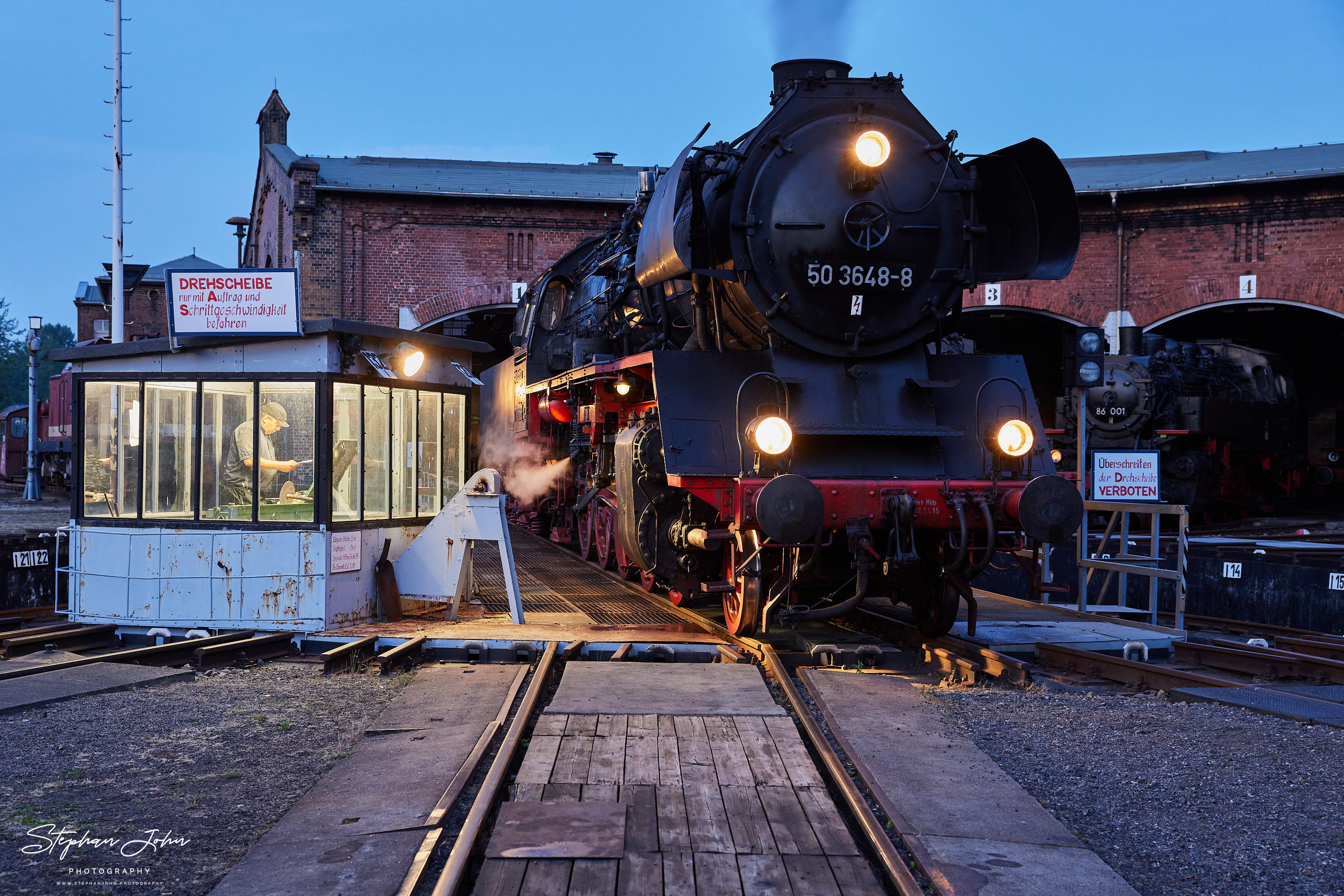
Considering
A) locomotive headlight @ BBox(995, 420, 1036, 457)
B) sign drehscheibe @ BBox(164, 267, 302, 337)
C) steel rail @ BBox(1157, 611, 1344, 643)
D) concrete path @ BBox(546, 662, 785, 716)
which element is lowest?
steel rail @ BBox(1157, 611, 1344, 643)

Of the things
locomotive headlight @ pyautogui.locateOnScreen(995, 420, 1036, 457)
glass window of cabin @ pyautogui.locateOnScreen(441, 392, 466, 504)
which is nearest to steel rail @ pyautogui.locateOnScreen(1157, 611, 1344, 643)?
locomotive headlight @ pyautogui.locateOnScreen(995, 420, 1036, 457)

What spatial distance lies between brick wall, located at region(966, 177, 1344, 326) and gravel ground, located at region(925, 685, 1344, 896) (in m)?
14.9

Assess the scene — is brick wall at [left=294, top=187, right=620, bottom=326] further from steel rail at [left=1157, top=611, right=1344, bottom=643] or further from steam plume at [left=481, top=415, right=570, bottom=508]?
steel rail at [left=1157, top=611, right=1344, bottom=643]

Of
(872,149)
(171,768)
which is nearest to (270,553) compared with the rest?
(171,768)

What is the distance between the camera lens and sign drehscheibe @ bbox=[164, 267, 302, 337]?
7.50 meters

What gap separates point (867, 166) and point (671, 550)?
115 inches

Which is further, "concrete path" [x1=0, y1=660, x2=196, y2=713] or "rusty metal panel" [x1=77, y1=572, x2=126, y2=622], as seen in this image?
"rusty metal panel" [x1=77, y1=572, x2=126, y2=622]

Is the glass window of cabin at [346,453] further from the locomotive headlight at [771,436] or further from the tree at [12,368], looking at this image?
the tree at [12,368]

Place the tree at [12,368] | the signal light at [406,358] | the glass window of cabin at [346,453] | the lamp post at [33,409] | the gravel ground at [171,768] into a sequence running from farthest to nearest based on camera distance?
1. the tree at [12,368]
2. the lamp post at [33,409]
3. the signal light at [406,358]
4. the glass window of cabin at [346,453]
5. the gravel ground at [171,768]

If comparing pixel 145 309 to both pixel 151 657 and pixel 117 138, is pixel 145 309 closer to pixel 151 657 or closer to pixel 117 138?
pixel 117 138

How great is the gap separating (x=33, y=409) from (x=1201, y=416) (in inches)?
959

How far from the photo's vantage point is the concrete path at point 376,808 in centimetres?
326
